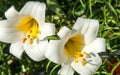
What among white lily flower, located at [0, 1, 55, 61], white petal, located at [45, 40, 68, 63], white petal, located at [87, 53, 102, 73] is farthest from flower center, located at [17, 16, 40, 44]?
white petal, located at [87, 53, 102, 73]

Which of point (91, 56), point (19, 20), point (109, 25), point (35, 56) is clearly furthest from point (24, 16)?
point (109, 25)

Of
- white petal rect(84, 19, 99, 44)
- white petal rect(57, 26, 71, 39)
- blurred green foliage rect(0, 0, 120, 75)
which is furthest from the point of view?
blurred green foliage rect(0, 0, 120, 75)

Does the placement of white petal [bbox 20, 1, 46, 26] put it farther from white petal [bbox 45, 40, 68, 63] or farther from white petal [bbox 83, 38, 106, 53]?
white petal [bbox 83, 38, 106, 53]

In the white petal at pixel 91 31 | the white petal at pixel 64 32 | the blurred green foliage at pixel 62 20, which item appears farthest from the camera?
the blurred green foliage at pixel 62 20

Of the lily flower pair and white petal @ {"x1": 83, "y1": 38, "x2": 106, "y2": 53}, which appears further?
white petal @ {"x1": 83, "y1": 38, "x2": 106, "y2": 53}

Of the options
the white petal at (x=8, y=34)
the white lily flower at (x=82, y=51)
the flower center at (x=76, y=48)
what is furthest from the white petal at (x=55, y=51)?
the white petal at (x=8, y=34)

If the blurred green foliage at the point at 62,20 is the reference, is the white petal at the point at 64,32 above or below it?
above

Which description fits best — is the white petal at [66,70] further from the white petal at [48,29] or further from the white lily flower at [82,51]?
the white petal at [48,29]
